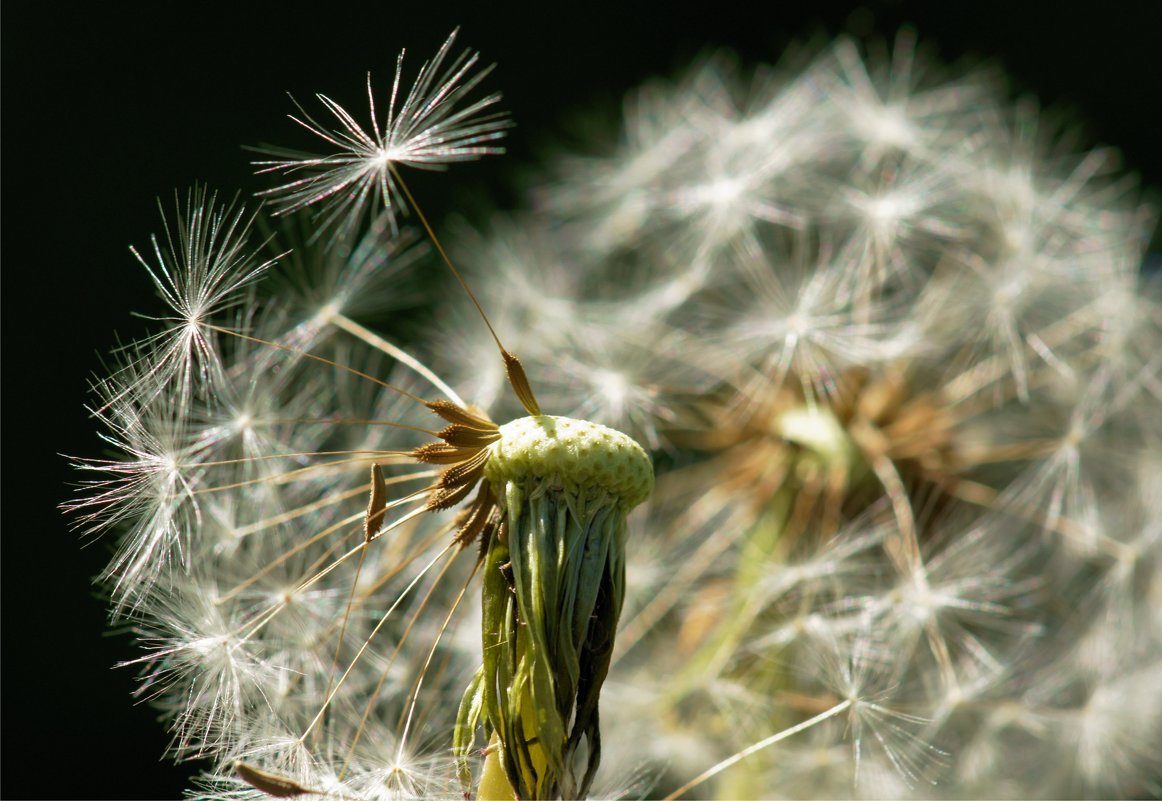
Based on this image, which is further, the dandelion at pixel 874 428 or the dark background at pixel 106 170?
the dark background at pixel 106 170

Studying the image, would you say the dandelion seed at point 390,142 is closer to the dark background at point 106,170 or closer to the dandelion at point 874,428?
the dark background at point 106,170

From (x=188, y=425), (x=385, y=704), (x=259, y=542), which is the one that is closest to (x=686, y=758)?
(x=385, y=704)

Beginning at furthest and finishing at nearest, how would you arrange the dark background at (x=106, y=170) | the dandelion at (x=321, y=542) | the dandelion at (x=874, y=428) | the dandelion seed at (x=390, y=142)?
the dark background at (x=106, y=170) → the dandelion at (x=874, y=428) → the dandelion seed at (x=390, y=142) → the dandelion at (x=321, y=542)

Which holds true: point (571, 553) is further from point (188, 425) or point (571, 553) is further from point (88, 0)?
point (88, 0)

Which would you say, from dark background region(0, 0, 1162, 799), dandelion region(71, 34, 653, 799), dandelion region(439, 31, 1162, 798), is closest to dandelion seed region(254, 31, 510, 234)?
dandelion region(71, 34, 653, 799)

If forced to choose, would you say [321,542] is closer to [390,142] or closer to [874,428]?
[390,142]

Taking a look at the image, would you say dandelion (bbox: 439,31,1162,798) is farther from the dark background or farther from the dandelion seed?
the dandelion seed

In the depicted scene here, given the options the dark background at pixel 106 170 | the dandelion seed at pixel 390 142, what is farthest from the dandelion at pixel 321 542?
the dark background at pixel 106 170

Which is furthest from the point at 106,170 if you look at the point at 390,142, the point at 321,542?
the point at 390,142
